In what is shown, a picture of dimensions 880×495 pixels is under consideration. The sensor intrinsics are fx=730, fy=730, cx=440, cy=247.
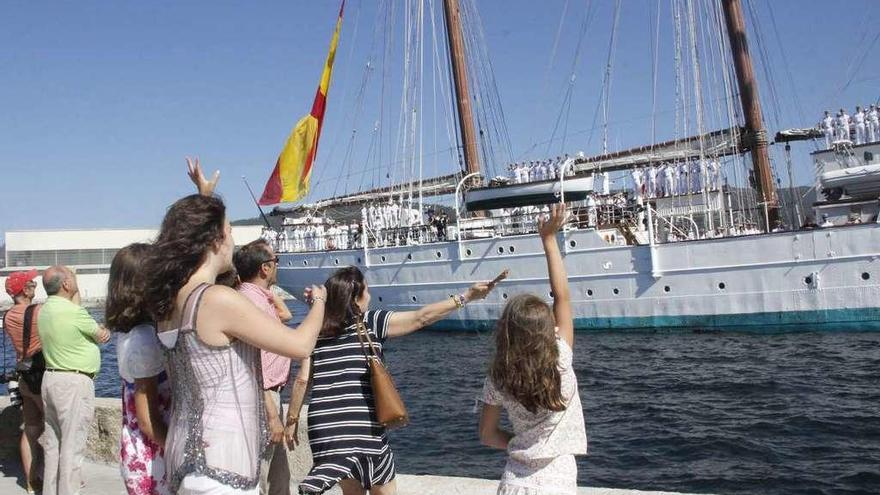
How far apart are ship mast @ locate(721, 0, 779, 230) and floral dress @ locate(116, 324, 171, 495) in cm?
2406

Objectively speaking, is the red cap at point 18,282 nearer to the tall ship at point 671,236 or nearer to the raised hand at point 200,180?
the raised hand at point 200,180

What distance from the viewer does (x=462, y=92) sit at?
95.7ft

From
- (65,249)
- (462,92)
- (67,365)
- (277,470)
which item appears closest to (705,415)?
(277,470)

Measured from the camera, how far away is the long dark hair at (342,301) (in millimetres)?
3678

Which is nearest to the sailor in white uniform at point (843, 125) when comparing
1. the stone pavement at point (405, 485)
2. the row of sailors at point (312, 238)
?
the row of sailors at point (312, 238)

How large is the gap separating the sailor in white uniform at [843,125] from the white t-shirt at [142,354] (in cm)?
2357

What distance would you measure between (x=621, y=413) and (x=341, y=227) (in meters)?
23.0

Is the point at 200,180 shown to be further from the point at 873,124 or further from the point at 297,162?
the point at 297,162

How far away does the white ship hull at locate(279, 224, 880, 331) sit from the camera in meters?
19.7

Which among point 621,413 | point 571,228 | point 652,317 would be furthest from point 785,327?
point 621,413

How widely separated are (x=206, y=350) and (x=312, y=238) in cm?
2932

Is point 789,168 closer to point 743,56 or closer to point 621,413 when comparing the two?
point 743,56

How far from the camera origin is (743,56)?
79.5 feet

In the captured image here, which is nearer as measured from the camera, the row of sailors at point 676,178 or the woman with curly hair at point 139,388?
the woman with curly hair at point 139,388
